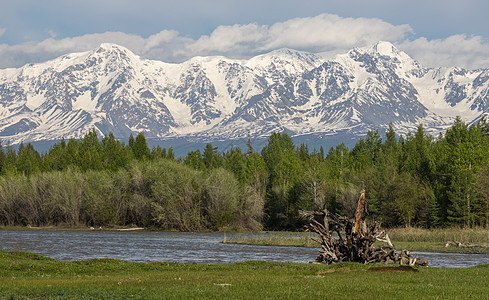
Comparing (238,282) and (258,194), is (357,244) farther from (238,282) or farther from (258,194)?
(258,194)

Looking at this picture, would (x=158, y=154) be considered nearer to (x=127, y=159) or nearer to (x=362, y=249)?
(x=127, y=159)

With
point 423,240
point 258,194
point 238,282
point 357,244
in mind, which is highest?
point 258,194

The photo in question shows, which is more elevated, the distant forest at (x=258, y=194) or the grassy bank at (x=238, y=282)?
the distant forest at (x=258, y=194)

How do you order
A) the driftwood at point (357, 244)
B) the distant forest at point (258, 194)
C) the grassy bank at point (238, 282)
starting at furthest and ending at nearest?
the distant forest at point (258, 194) < the driftwood at point (357, 244) < the grassy bank at point (238, 282)

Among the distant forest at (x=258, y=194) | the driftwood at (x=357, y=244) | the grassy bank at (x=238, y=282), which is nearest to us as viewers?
the grassy bank at (x=238, y=282)

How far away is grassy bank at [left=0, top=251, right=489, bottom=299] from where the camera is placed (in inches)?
1127

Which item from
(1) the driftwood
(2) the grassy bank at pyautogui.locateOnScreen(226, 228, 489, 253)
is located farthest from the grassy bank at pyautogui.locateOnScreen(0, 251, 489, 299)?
(2) the grassy bank at pyautogui.locateOnScreen(226, 228, 489, 253)

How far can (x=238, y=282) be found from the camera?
112 feet

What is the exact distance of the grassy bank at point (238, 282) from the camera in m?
28.6

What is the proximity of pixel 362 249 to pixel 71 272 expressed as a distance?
72.1 feet

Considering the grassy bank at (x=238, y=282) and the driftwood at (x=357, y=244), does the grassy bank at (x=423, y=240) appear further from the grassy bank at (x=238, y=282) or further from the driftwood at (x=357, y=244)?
the grassy bank at (x=238, y=282)

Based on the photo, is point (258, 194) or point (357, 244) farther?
point (258, 194)

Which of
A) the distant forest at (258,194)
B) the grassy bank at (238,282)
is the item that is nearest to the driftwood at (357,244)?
the grassy bank at (238,282)

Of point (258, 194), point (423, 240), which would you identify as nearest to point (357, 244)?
point (423, 240)
